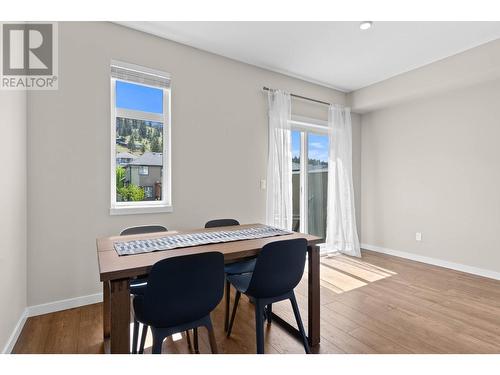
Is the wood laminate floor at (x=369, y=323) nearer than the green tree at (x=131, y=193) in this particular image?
Yes

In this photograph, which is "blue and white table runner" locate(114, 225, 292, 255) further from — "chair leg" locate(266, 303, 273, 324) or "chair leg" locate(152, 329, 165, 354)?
"chair leg" locate(266, 303, 273, 324)

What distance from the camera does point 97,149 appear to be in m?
2.47

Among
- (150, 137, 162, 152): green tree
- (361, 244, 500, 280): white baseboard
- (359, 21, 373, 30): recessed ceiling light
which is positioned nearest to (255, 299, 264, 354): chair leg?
(150, 137, 162, 152): green tree

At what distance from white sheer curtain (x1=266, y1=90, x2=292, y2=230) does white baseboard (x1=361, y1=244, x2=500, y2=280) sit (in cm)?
205

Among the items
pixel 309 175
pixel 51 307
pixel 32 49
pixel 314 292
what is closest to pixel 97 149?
pixel 32 49

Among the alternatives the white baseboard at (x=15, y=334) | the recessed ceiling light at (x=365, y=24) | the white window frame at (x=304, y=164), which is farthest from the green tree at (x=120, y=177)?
the recessed ceiling light at (x=365, y=24)

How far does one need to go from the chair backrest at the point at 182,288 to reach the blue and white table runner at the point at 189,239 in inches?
14.1

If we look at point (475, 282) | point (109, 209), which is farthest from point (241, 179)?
point (475, 282)

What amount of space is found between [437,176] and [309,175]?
1.85 metres

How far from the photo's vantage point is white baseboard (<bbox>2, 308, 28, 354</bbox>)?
1.71 metres

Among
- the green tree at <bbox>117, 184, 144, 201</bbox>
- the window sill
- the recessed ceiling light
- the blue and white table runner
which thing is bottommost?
the blue and white table runner

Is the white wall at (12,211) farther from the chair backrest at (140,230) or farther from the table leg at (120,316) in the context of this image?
the table leg at (120,316)

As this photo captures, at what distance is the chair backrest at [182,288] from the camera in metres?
1.20

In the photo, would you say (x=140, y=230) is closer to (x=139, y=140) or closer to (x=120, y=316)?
(x=120, y=316)
